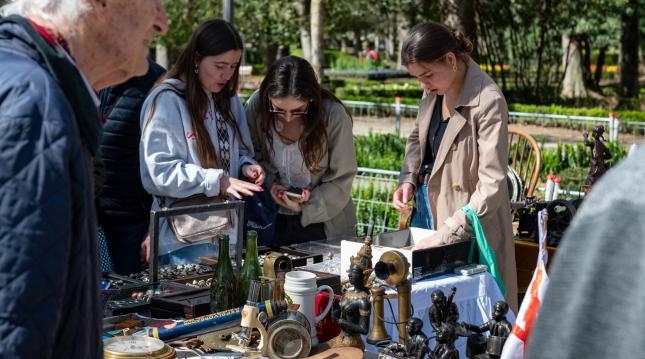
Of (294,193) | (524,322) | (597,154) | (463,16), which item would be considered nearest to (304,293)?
(524,322)

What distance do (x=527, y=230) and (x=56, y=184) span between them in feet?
12.2

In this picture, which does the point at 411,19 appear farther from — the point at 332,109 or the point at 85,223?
the point at 85,223

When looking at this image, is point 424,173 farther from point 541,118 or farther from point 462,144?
point 541,118

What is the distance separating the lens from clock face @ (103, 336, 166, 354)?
230 centimetres

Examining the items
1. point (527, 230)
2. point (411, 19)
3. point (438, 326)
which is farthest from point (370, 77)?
point (438, 326)

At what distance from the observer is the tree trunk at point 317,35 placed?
12.8 m

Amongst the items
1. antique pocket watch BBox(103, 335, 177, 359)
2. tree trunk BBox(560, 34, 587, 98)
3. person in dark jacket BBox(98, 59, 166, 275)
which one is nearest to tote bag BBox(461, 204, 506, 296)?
A: person in dark jacket BBox(98, 59, 166, 275)

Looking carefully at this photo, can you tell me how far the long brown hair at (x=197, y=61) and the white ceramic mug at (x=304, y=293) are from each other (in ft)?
3.56

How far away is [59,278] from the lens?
1373 mm

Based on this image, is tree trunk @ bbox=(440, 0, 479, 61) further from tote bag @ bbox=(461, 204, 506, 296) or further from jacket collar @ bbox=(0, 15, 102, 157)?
jacket collar @ bbox=(0, 15, 102, 157)

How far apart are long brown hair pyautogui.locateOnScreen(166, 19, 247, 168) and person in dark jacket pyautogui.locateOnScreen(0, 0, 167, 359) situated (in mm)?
2113

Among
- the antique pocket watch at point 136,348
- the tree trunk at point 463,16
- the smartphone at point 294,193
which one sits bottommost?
the antique pocket watch at point 136,348

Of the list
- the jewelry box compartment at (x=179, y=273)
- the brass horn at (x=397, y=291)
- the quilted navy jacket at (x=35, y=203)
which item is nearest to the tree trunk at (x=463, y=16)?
the jewelry box compartment at (x=179, y=273)

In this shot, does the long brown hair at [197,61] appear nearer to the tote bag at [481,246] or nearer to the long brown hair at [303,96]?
the long brown hair at [303,96]
